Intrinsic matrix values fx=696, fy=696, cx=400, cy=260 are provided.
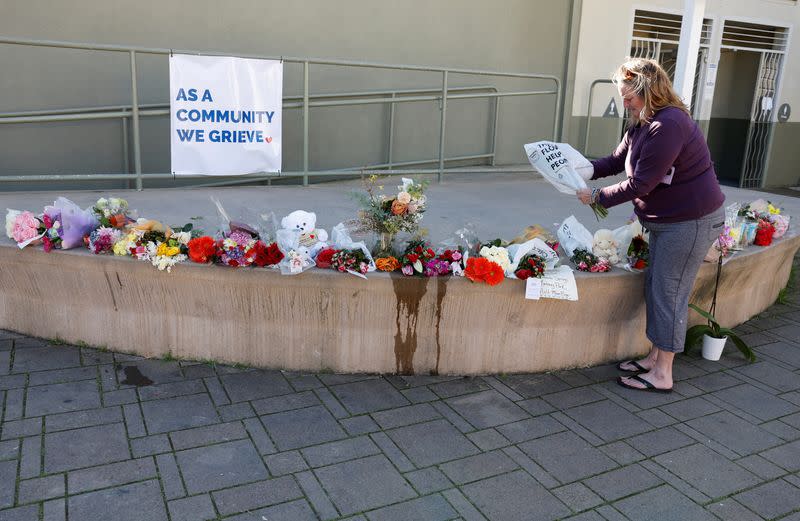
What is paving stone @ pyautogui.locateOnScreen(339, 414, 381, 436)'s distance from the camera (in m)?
3.40

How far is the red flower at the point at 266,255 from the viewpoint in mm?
3779

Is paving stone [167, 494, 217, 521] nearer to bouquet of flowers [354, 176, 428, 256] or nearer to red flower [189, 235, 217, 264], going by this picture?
red flower [189, 235, 217, 264]

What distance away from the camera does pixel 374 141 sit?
8.10 metres

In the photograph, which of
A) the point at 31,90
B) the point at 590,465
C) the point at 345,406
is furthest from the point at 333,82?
the point at 590,465

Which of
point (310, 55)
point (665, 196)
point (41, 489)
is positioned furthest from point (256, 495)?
point (310, 55)

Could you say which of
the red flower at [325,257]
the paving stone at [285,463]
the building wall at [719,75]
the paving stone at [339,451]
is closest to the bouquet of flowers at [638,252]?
the red flower at [325,257]

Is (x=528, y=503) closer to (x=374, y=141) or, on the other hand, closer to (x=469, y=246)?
(x=469, y=246)

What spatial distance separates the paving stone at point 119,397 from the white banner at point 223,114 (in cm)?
228

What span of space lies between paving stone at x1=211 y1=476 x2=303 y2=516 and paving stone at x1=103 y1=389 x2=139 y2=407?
1.00m

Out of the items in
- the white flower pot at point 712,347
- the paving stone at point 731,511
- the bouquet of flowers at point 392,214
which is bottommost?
the paving stone at point 731,511

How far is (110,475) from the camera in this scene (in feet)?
9.62

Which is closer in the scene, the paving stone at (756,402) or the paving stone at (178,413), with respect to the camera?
the paving stone at (178,413)

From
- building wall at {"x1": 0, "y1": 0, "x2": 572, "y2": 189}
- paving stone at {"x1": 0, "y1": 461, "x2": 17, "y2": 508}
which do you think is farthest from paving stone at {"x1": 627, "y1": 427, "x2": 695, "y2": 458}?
building wall at {"x1": 0, "y1": 0, "x2": 572, "y2": 189}

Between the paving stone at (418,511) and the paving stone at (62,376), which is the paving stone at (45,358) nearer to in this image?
the paving stone at (62,376)
